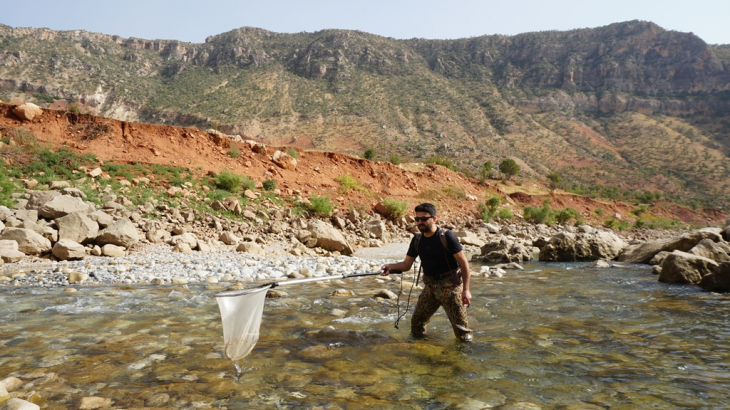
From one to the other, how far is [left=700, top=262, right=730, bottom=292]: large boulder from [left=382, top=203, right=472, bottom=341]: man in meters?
6.82

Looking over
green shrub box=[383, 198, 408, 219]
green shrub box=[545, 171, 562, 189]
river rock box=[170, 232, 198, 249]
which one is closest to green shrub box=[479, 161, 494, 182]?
green shrub box=[545, 171, 562, 189]

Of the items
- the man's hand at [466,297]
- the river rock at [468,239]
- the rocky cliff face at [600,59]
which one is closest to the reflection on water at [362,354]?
the man's hand at [466,297]

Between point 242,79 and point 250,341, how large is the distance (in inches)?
2884

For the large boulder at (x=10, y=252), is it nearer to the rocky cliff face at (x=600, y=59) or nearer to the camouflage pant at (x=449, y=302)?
the camouflage pant at (x=449, y=302)

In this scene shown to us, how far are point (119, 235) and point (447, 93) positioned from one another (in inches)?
2748

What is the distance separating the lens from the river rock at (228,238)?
13.5 meters

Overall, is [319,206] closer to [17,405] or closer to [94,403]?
[94,403]

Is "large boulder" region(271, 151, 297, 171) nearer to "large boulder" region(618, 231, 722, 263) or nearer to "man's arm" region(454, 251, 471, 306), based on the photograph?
"large boulder" region(618, 231, 722, 263)

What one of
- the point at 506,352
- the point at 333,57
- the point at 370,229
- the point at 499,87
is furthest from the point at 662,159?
the point at 506,352

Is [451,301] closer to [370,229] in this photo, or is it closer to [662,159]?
[370,229]

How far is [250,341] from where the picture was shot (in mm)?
4285

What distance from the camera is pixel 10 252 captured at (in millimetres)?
9703

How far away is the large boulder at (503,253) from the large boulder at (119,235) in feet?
37.8

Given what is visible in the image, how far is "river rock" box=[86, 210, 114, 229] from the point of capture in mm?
11508
